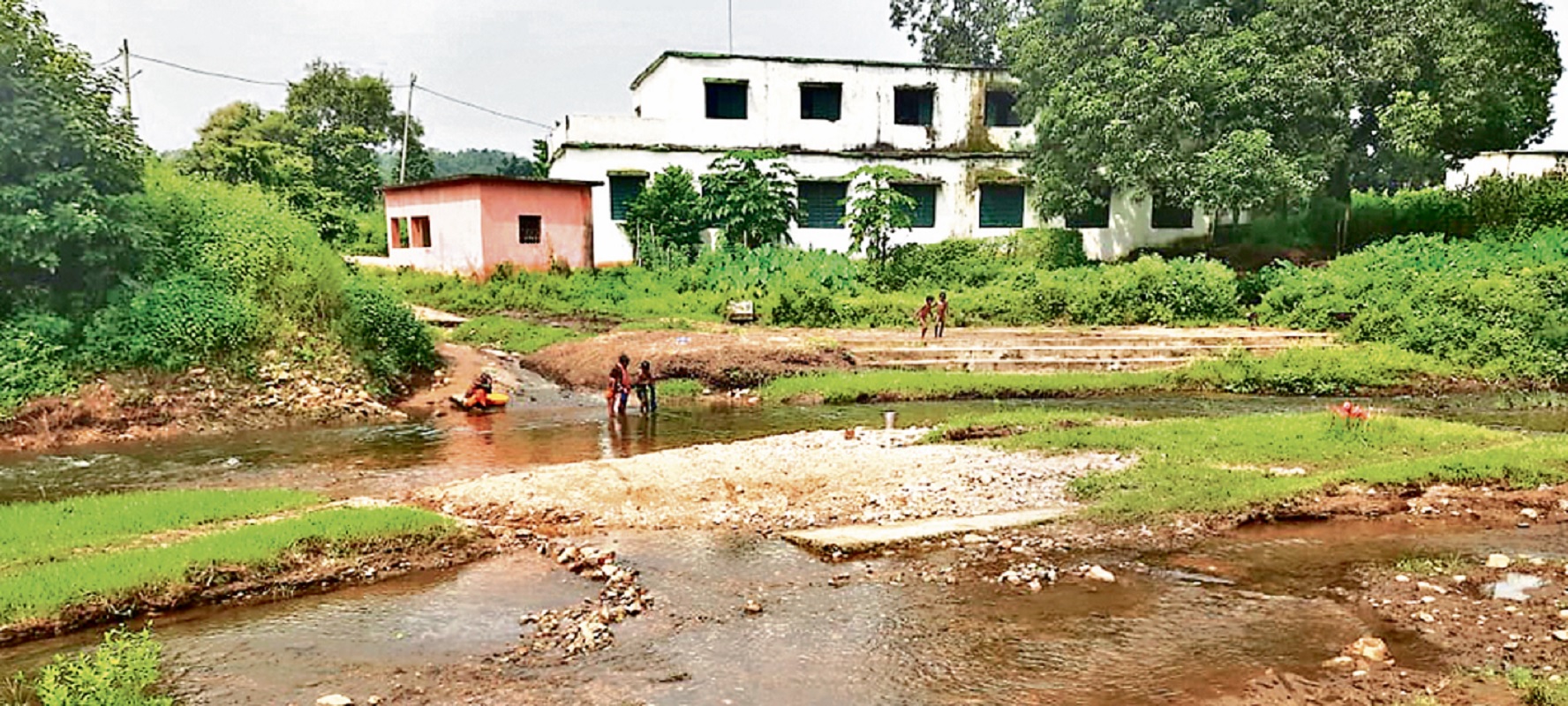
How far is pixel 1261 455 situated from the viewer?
13.8 meters

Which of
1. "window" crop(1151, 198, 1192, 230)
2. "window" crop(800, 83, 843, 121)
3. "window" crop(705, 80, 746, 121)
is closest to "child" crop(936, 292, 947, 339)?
"window" crop(800, 83, 843, 121)

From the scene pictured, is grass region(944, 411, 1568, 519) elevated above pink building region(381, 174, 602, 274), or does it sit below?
below

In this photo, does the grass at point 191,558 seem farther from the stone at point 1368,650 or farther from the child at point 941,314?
the child at point 941,314

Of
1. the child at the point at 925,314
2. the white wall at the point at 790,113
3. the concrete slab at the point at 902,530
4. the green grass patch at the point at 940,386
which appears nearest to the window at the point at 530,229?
the white wall at the point at 790,113

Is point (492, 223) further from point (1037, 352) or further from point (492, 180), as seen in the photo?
point (1037, 352)

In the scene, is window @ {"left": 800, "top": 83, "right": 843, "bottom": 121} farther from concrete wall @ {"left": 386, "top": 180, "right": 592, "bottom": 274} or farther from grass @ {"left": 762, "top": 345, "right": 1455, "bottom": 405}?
grass @ {"left": 762, "top": 345, "right": 1455, "bottom": 405}

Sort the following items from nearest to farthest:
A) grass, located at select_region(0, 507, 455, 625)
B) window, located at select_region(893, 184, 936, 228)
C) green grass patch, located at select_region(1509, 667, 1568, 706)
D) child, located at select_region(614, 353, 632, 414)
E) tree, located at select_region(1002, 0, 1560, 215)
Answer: green grass patch, located at select_region(1509, 667, 1568, 706) < grass, located at select_region(0, 507, 455, 625) < child, located at select_region(614, 353, 632, 414) < tree, located at select_region(1002, 0, 1560, 215) < window, located at select_region(893, 184, 936, 228)

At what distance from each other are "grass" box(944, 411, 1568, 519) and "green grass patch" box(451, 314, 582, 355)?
12486 millimetres

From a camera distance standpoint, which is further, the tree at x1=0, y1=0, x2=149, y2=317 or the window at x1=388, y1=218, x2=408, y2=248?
the window at x1=388, y1=218, x2=408, y2=248

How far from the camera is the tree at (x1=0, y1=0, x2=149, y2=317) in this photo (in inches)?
669

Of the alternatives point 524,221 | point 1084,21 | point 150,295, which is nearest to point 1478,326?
point 1084,21

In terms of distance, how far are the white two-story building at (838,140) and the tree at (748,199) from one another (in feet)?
3.64

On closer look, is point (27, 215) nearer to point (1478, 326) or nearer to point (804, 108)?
point (804, 108)

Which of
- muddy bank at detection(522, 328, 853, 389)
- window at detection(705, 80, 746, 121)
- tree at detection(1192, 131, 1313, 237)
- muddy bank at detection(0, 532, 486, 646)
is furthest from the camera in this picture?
window at detection(705, 80, 746, 121)
